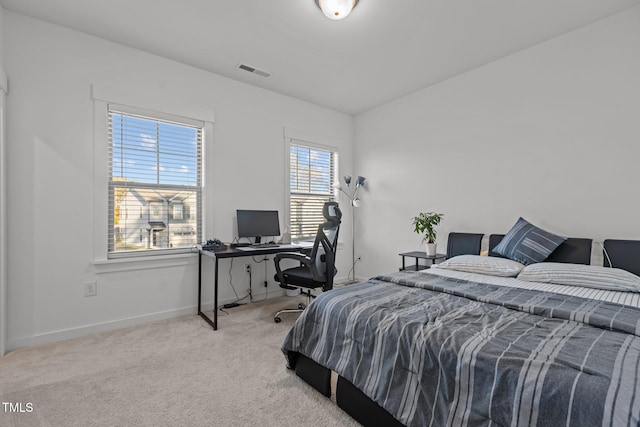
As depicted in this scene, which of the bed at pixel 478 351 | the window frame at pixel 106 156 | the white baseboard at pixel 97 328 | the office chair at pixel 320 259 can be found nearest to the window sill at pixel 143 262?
the window frame at pixel 106 156

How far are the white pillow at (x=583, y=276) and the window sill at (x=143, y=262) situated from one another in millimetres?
3208

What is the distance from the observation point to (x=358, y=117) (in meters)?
4.98

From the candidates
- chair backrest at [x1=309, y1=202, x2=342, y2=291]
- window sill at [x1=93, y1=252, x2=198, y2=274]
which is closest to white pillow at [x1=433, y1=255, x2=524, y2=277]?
chair backrest at [x1=309, y1=202, x2=342, y2=291]

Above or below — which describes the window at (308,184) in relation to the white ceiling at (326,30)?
below

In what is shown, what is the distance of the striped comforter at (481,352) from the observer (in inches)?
39.1

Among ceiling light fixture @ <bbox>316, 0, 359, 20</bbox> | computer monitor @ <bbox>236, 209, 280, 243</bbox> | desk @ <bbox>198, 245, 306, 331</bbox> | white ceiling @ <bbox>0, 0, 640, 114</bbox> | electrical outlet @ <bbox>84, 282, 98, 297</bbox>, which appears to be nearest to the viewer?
ceiling light fixture @ <bbox>316, 0, 359, 20</bbox>

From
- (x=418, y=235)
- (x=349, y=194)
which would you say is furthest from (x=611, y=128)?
(x=349, y=194)

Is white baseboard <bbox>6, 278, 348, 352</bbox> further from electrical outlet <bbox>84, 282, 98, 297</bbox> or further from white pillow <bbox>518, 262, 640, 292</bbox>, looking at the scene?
white pillow <bbox>518, 262, 640, 292</bbox>

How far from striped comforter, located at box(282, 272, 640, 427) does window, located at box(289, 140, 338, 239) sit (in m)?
2.44

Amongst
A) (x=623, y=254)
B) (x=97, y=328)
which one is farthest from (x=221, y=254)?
(x=623, y=254)

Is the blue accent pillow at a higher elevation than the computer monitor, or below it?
below

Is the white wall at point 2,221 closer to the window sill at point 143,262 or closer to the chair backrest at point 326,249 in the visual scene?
the window sill at point 143,262

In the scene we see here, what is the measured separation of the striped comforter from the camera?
993 mm

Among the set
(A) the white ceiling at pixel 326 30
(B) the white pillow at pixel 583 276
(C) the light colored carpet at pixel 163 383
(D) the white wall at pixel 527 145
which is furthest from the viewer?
(D) the white wall at pixel 527 145
